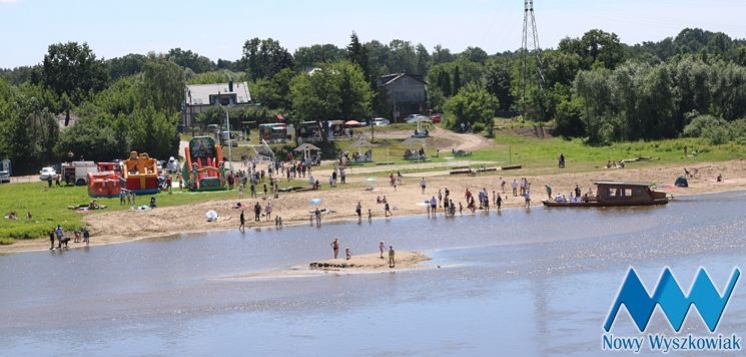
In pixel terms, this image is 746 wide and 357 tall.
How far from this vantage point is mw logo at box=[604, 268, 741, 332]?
142 ft

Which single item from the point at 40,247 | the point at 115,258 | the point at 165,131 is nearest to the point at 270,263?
the point at 115,258

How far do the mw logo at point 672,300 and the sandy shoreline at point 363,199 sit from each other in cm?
3161

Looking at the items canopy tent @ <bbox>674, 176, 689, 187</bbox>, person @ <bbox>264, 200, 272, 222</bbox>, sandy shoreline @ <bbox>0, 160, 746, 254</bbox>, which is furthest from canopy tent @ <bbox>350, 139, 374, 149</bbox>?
person @ <bbox>264, 200, 272, 222</bbox>

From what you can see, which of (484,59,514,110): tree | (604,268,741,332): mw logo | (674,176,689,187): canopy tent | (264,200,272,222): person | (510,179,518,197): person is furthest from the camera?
(484,59,514,110): tree

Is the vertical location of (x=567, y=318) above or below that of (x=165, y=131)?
below

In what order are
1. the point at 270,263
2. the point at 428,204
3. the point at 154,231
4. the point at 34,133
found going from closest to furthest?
1. the point at 270,263
2. the point at 154,231
3. the point at 428,204
4. the point at 34,133

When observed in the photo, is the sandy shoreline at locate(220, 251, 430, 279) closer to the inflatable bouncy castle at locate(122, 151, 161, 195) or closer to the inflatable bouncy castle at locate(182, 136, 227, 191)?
the inflatable bouncy castle at locate(122, 151, 161, 195)

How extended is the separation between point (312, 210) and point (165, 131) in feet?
121

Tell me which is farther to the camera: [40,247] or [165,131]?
[165,131]

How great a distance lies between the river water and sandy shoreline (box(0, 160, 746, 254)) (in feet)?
9.82

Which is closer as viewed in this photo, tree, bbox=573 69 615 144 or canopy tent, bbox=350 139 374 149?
canopy tent, bbox=350 139 374 149

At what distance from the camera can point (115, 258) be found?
6525 cm

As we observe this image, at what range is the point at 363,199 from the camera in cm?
8144

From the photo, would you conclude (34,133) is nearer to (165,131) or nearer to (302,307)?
(165,131)
